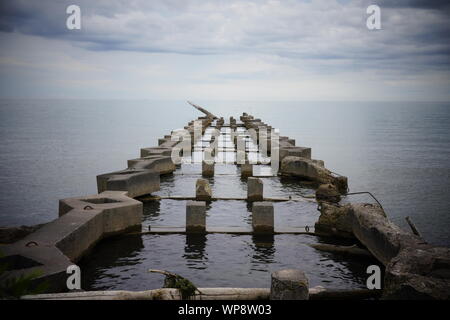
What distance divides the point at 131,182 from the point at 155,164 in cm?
498

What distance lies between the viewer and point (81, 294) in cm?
685

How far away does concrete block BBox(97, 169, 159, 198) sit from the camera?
15.2 m

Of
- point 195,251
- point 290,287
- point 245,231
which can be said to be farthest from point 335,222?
point 290,287

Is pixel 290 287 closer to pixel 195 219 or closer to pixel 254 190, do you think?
pixel 195 219

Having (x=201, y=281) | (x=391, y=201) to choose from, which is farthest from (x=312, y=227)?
(x=391, y=201)

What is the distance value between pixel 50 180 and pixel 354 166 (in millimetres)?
18154

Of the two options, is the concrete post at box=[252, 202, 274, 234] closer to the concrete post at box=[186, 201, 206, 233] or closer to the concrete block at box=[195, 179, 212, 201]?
the concrete post at box=[186, 201, 206, 233]

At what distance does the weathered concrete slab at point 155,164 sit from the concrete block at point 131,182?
5.95 feet

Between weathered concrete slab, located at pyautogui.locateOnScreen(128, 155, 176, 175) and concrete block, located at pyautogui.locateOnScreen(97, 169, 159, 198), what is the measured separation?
1813 mm

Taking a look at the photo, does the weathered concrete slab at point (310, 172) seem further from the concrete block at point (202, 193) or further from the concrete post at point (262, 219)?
the concrete post at point (262, 219)

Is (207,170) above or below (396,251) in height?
above

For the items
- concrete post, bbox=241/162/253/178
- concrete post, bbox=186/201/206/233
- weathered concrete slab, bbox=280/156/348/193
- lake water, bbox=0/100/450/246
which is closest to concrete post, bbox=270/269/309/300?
concrete post, bbox=186/201/206/233

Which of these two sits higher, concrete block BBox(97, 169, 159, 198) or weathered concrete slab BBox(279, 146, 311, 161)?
weathered concrete slab BBox(279, 146, 311, 161)

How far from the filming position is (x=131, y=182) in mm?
15562
